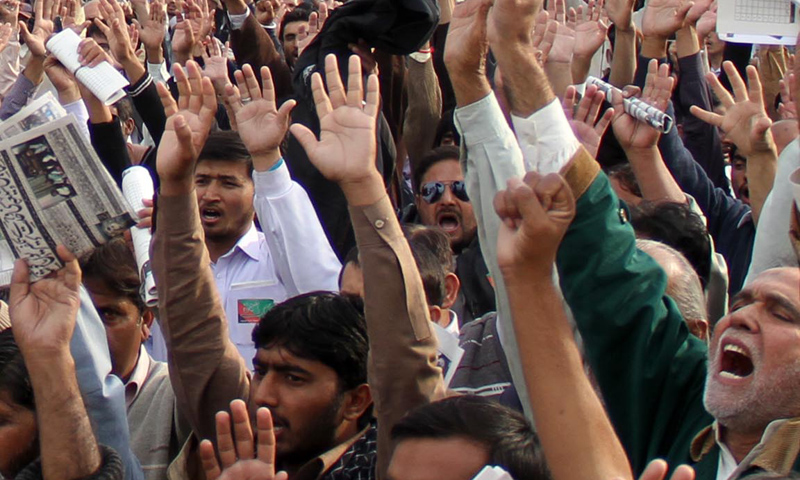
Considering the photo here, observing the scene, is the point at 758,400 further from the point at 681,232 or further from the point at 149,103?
the point at 149,103

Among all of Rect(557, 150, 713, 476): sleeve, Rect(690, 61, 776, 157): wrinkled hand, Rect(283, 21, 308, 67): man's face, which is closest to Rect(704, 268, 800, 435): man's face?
Rect(557, 150, 713, 476): sleeve

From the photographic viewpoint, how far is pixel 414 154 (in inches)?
225

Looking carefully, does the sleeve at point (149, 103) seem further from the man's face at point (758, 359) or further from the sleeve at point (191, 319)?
the man's face at point (758, 359)

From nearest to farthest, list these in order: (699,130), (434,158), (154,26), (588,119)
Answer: (588,119) < (434,158) < (699,130) < (154,26)

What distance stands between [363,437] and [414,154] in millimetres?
2996

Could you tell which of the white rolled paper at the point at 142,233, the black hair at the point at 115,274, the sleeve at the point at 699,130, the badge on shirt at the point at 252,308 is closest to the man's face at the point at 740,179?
the sleeve at the point at 699,130

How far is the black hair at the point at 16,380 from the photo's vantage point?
282 cm

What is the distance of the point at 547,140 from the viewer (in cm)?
248

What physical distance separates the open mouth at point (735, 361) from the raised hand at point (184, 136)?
1302 millimetres

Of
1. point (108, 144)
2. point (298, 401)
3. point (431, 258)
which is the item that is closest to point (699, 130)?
point (431, 258)

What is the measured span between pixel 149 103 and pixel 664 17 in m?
2.11

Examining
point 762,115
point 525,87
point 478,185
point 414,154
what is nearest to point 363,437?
point 478,185

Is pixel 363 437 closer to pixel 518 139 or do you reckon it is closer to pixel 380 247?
pixel 380 247

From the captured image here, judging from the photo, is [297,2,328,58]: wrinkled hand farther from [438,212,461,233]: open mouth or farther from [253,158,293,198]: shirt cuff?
[253,158,293,198]: shirt cuff
